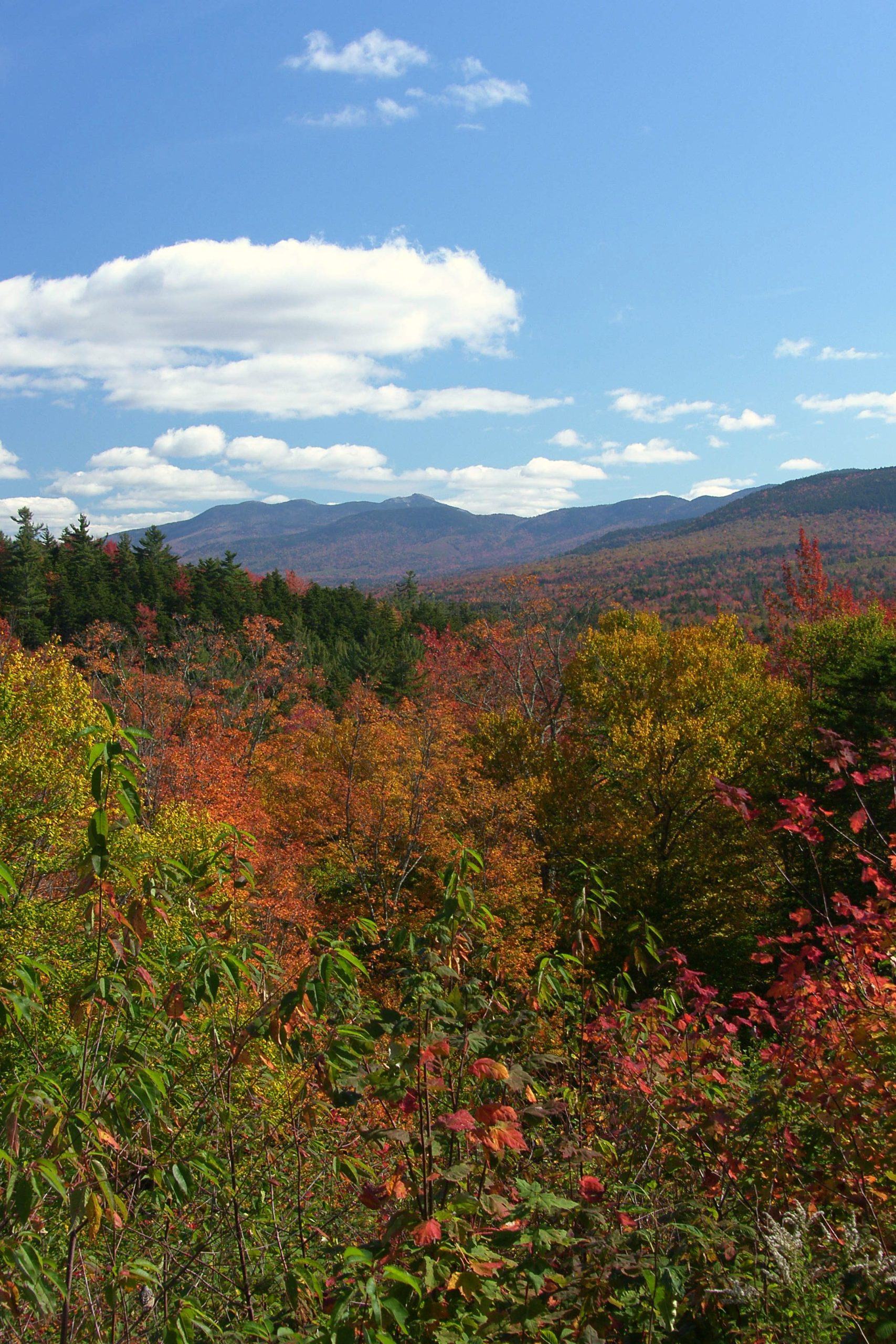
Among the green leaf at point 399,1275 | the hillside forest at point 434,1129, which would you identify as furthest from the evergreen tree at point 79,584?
the green leaf at point 399,1275

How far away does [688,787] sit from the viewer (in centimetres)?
2259

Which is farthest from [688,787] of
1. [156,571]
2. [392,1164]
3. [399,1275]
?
[156,571]

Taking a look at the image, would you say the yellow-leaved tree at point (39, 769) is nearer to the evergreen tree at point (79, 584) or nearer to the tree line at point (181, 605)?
the tree line at point (181, 605)

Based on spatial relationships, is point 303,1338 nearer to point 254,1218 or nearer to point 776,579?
point 254,1218

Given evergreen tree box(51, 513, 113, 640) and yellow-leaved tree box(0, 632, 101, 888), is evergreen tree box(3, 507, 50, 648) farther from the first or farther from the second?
yellow-leaved tree box(0, 632, 101, 888)

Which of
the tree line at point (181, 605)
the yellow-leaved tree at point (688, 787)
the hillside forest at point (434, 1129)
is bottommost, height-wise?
the yellow-leaved tree at point (688, 787)

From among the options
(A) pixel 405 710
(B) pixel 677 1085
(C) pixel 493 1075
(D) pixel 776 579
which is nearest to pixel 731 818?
(A) pixel 405 710

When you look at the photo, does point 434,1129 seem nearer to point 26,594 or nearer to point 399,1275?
point 399,1275

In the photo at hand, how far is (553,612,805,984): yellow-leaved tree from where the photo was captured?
22.0m

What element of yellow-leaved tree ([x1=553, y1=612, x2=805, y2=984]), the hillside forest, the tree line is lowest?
yellow-leaved tree ([x1=553, y1=612, x2=805, y2=984])

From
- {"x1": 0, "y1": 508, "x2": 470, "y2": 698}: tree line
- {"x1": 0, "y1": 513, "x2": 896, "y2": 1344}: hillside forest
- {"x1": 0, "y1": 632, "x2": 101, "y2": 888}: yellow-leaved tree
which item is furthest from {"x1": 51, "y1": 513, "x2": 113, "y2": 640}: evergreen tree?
{"x1": 0, "y1": 513, "x2": 896, "y2": 1344}: hillside forest

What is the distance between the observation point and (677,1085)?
4750 mm

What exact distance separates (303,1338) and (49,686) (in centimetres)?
1598

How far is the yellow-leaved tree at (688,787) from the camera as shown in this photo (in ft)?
72.1
